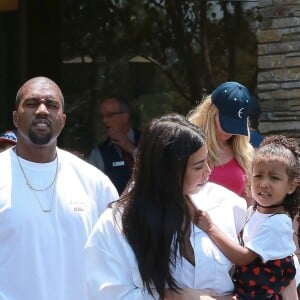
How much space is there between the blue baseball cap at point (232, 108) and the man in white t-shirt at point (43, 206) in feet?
2.74

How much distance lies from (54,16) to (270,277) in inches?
206

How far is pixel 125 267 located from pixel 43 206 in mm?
747

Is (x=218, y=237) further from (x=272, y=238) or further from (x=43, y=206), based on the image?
(x=43, y=206)

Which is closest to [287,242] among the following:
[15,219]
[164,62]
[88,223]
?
[88,223]

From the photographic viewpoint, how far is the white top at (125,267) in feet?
8.90

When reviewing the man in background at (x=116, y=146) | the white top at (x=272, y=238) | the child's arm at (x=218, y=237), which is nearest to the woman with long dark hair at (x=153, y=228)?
the child's arm at (x=218, y=237)

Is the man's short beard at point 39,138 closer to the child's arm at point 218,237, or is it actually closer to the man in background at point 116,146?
the child's arm at point 218,237

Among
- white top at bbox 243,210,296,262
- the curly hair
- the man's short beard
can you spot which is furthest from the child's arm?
the man's short beard

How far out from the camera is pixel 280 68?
19.5 ft

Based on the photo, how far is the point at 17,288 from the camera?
3.29 metres

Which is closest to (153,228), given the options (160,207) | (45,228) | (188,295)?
(160,207)

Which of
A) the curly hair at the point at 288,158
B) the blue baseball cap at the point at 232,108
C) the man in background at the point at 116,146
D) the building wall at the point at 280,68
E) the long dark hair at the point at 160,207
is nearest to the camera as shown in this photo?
the long dark hair at the point at 160,207

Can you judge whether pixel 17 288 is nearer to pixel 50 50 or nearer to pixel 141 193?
pixel 141 193

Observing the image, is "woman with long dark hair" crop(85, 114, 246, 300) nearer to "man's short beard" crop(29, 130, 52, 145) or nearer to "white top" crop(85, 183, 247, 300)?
"white top" crop(85, 183, 247, 300)
